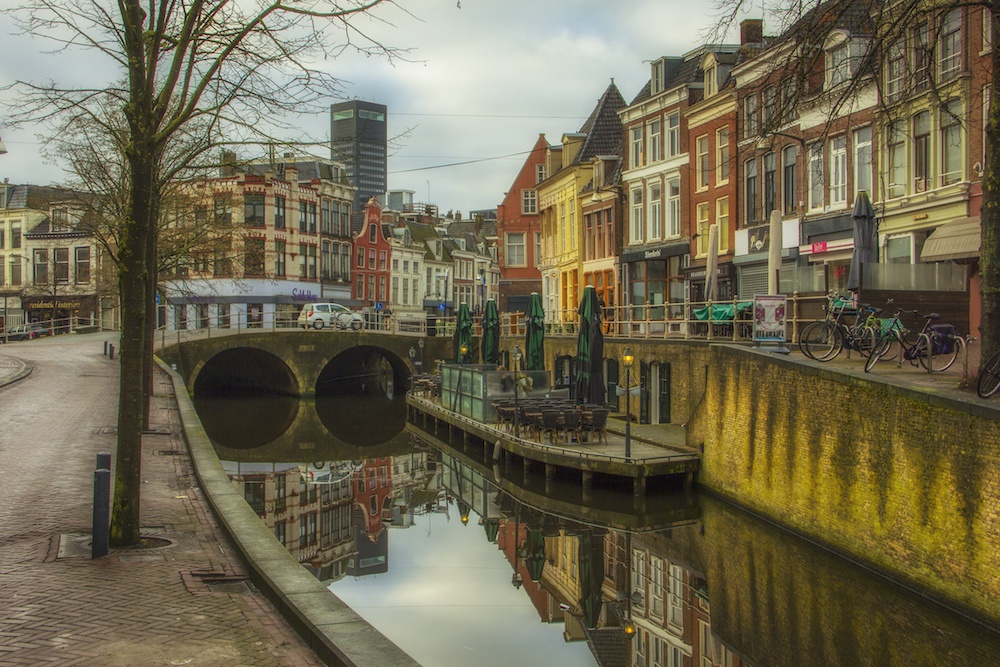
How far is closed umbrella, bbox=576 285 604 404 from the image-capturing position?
79.2ft

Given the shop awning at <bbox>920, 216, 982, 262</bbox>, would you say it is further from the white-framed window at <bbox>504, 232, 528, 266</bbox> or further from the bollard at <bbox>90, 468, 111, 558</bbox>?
the white-framed window at <bbox>504, 232, 528, 266</bbox>

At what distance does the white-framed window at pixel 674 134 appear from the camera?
37156mm

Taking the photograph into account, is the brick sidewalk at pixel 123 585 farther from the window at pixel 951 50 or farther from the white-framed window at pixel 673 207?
the white-framed window at pixel 673 207

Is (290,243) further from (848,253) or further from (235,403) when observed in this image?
(848,253)

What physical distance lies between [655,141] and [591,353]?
17409mm

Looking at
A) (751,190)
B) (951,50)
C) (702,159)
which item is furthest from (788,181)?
(951,50)

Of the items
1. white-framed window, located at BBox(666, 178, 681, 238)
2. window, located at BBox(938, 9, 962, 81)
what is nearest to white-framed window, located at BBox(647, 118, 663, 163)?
white-framed window, located at BBox(666, 178, 681, 238)

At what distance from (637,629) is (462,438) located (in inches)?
740

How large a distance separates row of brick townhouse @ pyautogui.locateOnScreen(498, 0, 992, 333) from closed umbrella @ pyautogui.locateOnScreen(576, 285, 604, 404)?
11.9ft

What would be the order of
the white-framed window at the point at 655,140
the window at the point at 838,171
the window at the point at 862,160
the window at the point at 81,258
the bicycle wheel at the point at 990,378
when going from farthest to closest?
the window at the point at 81,258
the white-framed window at the point at 655,140
the window at the point at 838,171
the window at the point at 862,160
the bicycle wheel at the point at 990,378

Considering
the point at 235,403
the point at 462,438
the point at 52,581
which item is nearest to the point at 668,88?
the point at 462,438

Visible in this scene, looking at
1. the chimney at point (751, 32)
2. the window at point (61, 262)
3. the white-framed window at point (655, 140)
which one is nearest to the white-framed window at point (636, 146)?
the white-framed window at point (655, 140)

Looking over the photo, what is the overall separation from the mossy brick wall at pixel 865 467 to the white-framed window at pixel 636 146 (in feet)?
71.9

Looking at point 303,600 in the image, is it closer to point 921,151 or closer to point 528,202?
point 921,151
